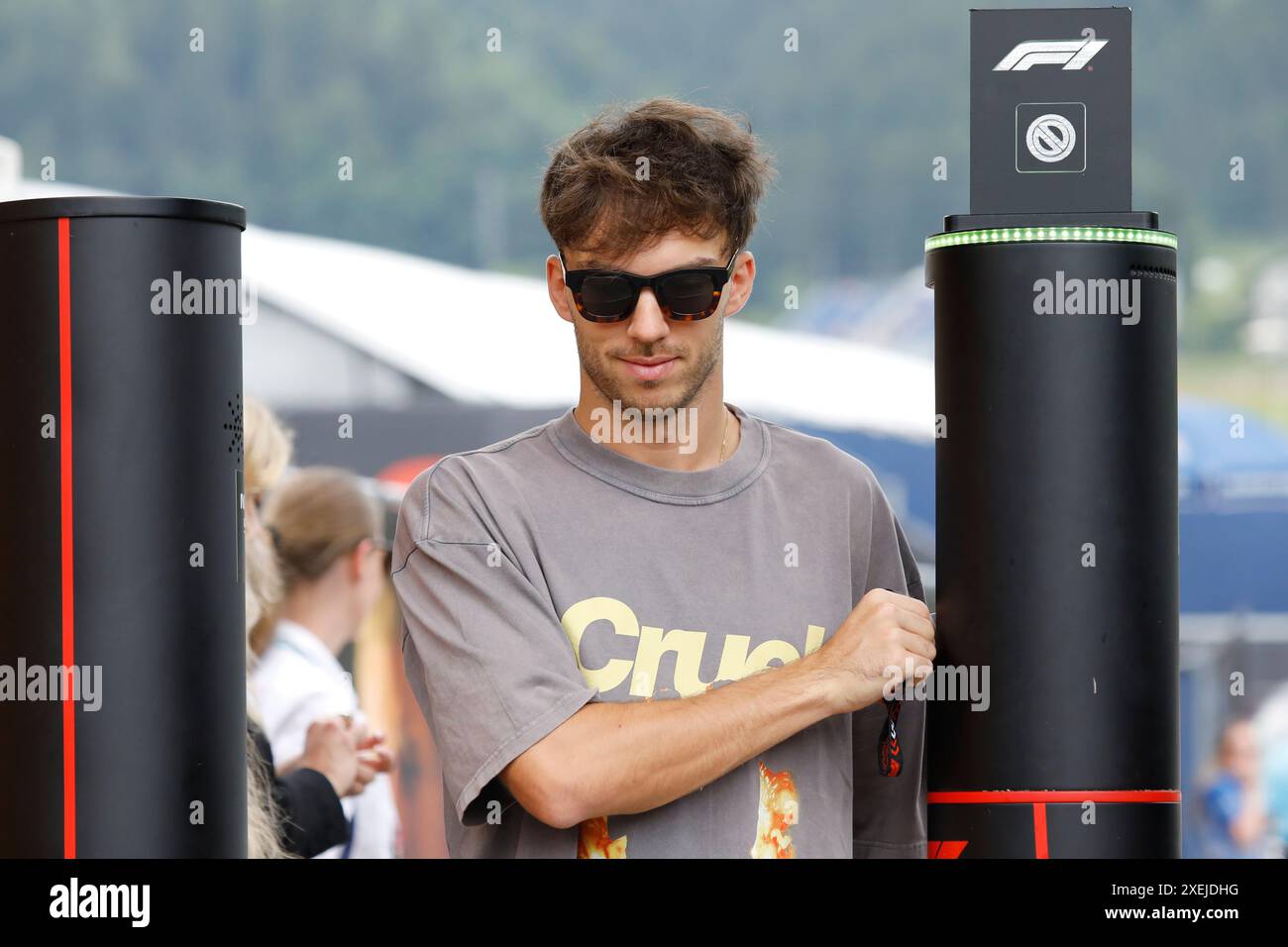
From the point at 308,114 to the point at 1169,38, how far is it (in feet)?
62.6

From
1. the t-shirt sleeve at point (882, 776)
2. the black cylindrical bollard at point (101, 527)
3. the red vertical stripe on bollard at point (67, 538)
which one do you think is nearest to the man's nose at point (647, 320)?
the t-shirt sleeve at point (882, 776)

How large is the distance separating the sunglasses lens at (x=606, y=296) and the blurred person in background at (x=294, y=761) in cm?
173

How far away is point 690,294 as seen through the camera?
2.23 meters

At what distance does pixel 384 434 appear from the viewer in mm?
8602

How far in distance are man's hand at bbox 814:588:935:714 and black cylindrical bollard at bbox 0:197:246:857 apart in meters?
0.80

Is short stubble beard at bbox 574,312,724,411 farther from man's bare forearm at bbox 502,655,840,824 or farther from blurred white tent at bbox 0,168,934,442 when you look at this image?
blurred white tent at bbox 0,168,934,442

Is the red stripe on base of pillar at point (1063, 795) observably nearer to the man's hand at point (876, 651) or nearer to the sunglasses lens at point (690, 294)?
the man's hand at point (876, 651)

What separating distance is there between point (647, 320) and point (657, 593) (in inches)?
14.9

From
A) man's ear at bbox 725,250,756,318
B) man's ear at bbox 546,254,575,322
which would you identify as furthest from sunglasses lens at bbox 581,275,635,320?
man's ear at bbox 725,250,756,318

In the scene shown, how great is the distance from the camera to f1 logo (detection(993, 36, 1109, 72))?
2.10 m

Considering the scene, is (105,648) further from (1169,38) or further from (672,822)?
(1169,38)

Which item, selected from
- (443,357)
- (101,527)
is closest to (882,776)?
(101,527)

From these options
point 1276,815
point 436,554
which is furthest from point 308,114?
point 436,554

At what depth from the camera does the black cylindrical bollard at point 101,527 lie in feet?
6.51
